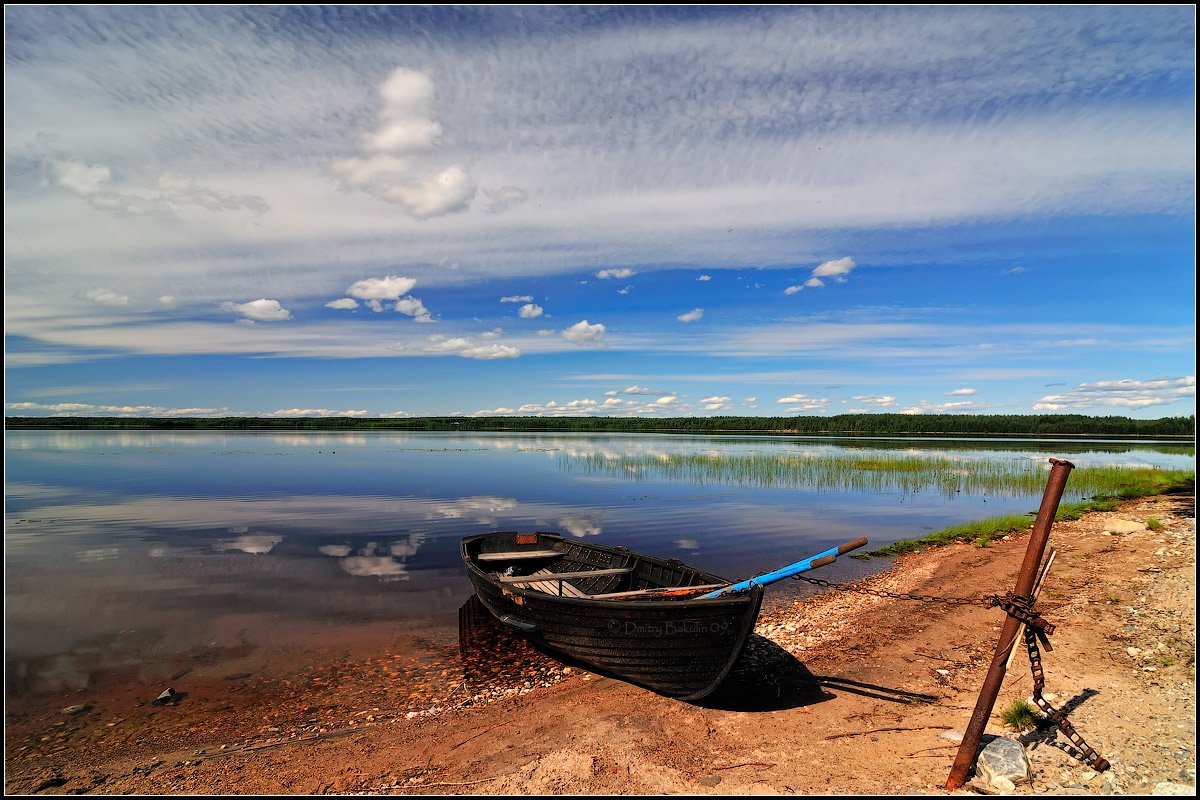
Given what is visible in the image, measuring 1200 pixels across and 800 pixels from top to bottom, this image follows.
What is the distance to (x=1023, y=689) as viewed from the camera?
8.10 meters

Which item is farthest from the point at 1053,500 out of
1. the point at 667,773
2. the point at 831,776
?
the point at 667,773

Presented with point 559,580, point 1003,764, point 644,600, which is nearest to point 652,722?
point 644,600

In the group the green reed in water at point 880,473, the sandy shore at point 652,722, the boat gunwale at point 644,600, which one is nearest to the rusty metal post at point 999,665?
the sandy shore at point 652,722

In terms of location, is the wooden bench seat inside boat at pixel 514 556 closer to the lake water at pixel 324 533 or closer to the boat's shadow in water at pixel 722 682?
the lake water at pixel 324 533

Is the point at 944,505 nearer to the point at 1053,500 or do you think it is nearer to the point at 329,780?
the point at 1053,500

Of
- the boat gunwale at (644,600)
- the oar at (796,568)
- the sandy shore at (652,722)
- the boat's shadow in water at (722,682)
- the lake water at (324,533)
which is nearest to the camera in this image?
the sandy shore at (652,722)

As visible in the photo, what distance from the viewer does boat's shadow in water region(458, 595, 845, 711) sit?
861cm

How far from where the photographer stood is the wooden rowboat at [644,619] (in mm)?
8070

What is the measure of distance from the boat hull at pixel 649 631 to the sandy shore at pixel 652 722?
1.27 feet

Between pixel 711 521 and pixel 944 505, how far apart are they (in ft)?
40.5

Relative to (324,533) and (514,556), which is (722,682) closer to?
(514,556)

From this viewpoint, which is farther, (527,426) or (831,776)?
(527,426)

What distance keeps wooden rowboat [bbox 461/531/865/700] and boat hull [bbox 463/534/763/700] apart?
0.01 meters

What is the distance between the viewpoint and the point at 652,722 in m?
8.09
